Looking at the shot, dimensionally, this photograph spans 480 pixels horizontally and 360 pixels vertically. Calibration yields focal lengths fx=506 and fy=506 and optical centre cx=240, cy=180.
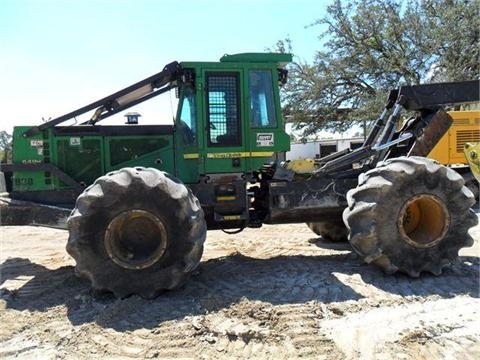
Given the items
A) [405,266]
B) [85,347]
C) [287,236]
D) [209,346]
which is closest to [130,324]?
[85,347]

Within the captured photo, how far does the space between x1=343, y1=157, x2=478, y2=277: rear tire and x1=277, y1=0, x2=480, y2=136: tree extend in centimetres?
1345

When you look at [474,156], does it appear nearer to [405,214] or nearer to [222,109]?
[405,214]

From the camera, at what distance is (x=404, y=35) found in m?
20.5

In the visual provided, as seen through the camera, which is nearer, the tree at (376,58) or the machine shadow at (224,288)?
the machine shadow at (224,288)

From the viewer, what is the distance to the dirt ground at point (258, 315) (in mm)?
4359

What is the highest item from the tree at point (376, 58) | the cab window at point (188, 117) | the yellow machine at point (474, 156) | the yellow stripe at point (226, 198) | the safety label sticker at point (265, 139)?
the tree at point (376, 58)

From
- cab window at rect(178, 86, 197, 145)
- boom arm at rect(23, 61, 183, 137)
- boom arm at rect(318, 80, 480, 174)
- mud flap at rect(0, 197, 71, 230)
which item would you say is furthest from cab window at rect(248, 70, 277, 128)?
mud flap at rect(0, 197, 71, 230)

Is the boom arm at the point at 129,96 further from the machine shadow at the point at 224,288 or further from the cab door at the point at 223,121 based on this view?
the machine shadow at the point at 224,288

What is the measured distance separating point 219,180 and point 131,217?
1489 mm

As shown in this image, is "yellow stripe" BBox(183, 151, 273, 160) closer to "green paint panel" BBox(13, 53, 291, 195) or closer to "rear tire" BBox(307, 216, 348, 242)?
"green paint panel" BBox(13, 53, 291, 195)

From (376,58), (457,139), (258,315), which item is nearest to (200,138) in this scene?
(258,315)

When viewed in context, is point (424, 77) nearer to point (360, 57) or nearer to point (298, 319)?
point (360, 57)

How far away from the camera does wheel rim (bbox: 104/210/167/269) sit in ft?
18.6

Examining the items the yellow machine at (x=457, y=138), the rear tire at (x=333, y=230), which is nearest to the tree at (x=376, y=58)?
the yellow machine at (x=457, y=138)
